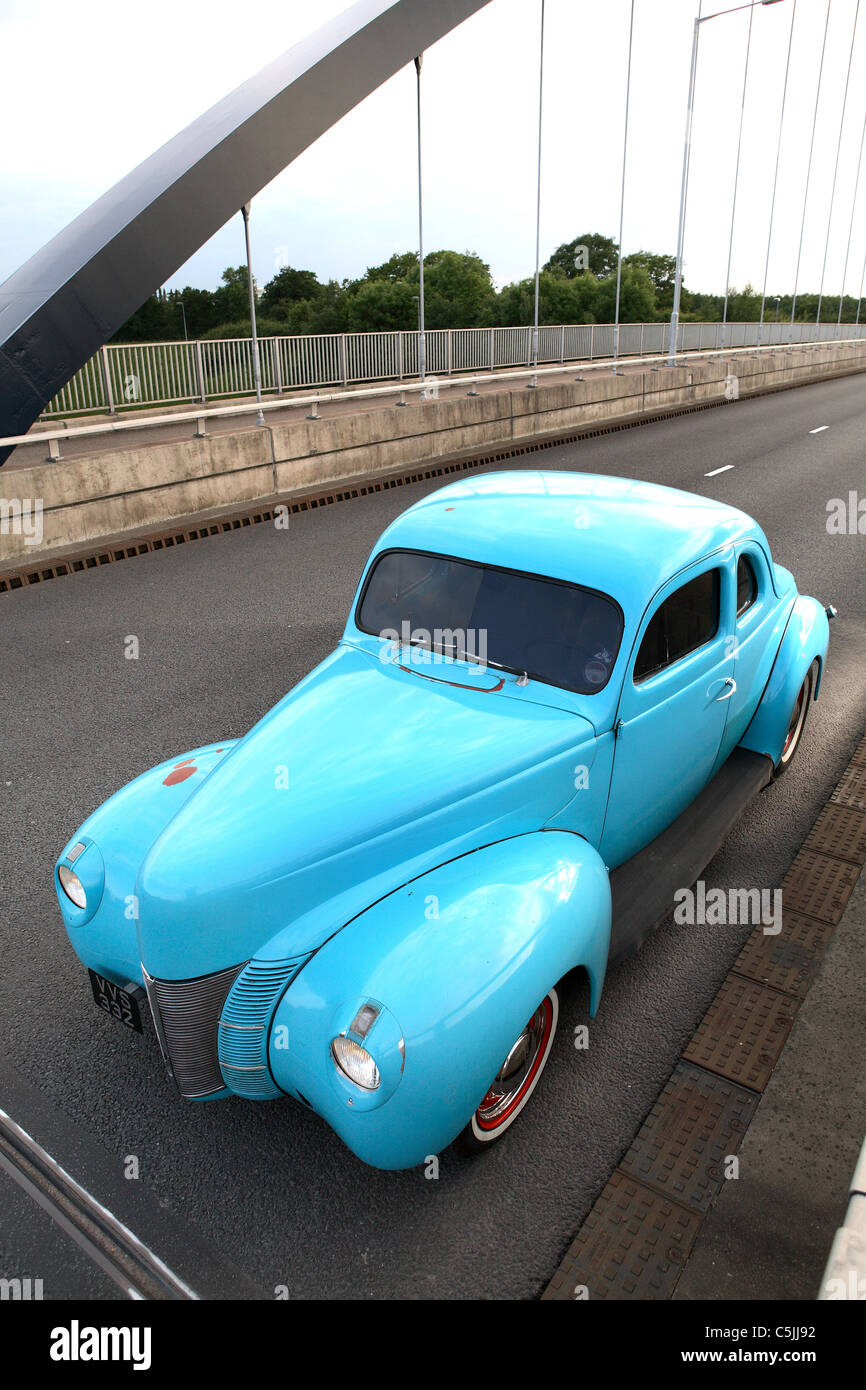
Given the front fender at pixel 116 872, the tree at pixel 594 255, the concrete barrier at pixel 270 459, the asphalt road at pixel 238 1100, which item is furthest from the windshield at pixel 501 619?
the tree at pixel 594 255

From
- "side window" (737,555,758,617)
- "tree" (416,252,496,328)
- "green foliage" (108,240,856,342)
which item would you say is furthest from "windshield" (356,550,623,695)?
"tree" (416,252,496,328)

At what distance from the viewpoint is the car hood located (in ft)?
9.28

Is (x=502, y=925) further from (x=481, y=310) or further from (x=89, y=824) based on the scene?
(x=481, y=310)

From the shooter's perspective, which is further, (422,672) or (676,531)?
(676,531)

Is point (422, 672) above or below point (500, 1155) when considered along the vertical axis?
above

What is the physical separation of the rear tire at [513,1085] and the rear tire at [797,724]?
8.36 feet

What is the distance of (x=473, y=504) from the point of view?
14.1ft

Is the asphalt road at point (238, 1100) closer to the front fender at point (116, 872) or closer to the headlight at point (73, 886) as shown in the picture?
the front fender at point (116, 872)

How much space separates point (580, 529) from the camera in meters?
3.94

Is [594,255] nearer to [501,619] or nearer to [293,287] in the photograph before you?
[293,287]

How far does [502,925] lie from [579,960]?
37 centimetres

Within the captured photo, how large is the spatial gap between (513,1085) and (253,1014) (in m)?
0.94

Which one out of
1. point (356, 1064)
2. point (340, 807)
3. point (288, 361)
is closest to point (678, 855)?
point (340, 807)
